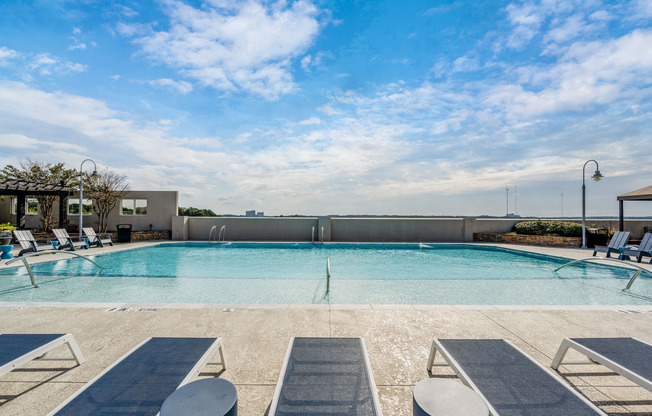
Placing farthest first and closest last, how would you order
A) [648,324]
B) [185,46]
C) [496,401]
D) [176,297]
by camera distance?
[185,46], [176,297], [648,324], [496,401]

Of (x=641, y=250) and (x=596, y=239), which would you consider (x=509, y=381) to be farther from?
(x=596, y=239)

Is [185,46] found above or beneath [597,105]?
above

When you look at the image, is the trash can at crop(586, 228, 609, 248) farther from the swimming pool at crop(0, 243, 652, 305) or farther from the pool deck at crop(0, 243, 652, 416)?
the pool deck at crop(0, 243, 652, 416)

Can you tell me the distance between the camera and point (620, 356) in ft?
7.16

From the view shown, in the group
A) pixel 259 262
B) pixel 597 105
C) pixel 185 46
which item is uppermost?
pixel 185 46

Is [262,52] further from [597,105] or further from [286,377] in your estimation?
[597,105]

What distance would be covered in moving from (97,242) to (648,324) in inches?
621

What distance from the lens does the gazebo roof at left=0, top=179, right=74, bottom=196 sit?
1138 cm

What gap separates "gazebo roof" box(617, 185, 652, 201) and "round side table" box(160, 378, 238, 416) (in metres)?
16.5

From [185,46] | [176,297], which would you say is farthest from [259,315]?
[185,46]

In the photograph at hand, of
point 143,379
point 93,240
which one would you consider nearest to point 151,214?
point 93,240

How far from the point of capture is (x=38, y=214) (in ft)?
50.0

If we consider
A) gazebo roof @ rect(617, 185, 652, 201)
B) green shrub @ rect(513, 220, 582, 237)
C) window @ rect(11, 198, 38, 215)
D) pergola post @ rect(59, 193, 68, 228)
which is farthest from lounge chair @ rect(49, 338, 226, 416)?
window @ rect(11, 198, 38, 215)

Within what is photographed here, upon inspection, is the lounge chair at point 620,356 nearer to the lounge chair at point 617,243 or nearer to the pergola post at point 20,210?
the lounge chair at point 617,243
